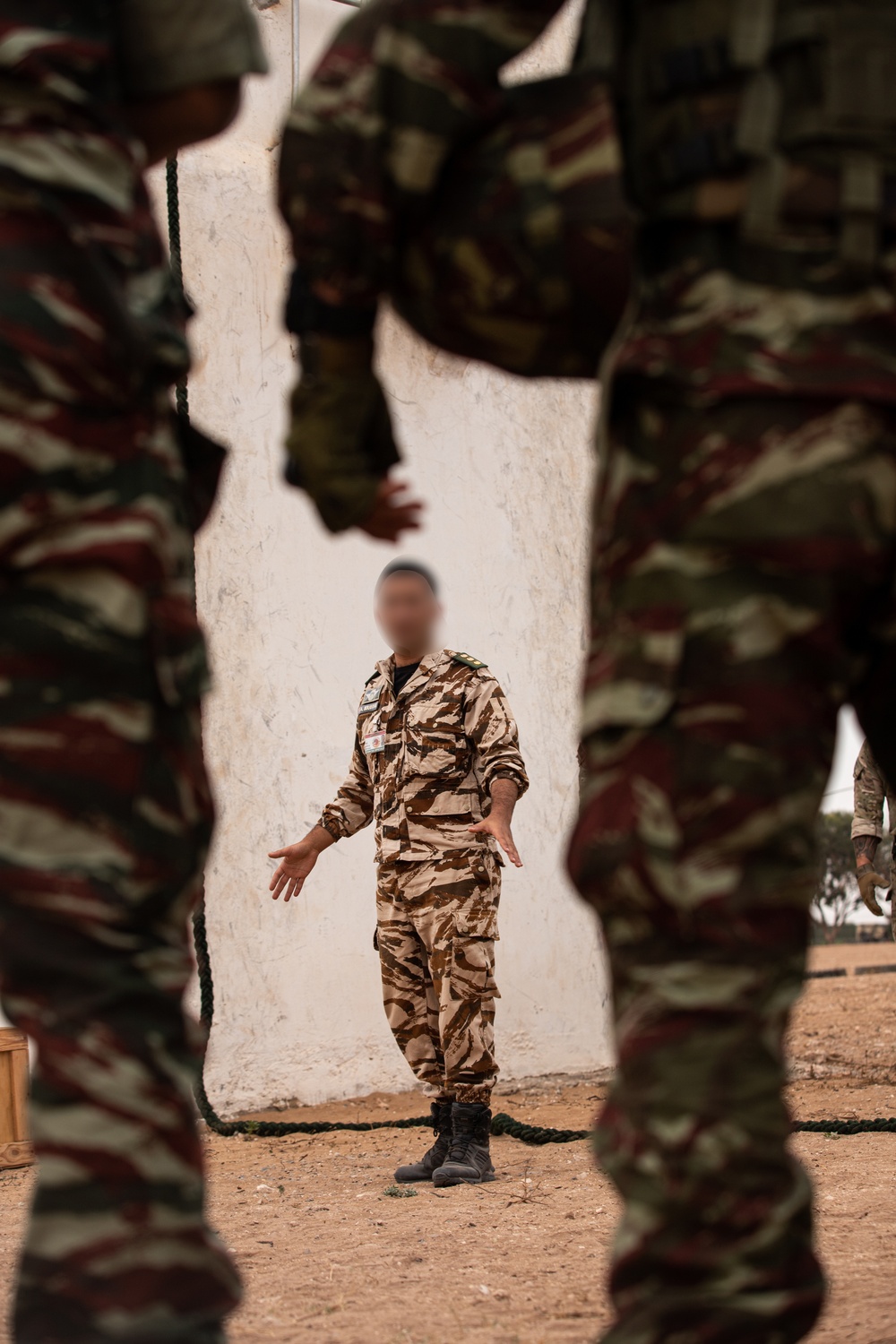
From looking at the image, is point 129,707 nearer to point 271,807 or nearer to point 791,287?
point 791,287

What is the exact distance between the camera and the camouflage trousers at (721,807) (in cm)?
140

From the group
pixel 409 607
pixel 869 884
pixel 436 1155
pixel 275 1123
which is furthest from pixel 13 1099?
pixel 869 884

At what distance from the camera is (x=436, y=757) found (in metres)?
4.89

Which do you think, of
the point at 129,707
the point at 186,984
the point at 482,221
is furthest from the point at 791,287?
the point at 186,984

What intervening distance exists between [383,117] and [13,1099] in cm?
441

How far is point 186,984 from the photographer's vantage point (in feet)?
5.40

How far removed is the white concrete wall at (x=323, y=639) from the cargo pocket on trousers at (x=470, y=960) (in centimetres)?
165

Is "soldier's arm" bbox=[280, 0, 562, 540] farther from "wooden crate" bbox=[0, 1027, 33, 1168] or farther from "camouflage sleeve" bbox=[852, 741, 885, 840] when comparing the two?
"camouflage sleeve" bbox=[852, 741, 885, 840]

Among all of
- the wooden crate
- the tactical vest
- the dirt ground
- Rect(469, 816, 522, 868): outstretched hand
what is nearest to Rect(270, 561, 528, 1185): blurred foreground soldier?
Rect(469, 816, 522, 868): outstretched hand

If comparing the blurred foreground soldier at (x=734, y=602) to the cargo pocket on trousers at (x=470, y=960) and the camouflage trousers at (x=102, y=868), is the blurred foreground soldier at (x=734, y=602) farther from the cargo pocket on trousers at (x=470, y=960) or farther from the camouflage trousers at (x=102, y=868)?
the cargo pocket on trousers at (x=470, y=960)

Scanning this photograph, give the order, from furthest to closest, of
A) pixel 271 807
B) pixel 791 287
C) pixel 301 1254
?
pixel 271 807 → pixel 301 1254 → pixel 791 287

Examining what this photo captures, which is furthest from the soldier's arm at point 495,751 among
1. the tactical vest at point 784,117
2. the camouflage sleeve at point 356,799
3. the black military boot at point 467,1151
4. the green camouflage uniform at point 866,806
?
the tactical vest at point 784,117

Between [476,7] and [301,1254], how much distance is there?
2777 mm

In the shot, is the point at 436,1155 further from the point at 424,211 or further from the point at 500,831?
the point at 424,211
